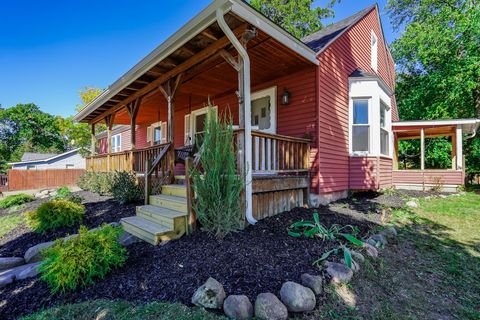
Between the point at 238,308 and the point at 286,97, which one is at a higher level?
the point at 286,97

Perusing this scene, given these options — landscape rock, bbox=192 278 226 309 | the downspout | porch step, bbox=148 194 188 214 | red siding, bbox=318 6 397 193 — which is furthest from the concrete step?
red siding, bbox=318 6 397 193

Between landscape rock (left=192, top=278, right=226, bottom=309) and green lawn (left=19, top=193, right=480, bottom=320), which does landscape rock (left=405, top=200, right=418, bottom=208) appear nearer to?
green lawn (left=19, top=193, right=480, bottom=320)

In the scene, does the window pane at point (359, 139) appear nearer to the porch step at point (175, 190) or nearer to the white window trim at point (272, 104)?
the white window trim at point (272, 104)

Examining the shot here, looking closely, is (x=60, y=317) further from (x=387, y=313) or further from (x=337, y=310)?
(x=387, y=313)

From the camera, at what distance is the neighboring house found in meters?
26.3

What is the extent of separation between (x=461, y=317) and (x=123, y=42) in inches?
676

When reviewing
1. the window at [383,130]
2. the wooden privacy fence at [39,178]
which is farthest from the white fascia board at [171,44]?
the wooden privacy fence at [39,178]

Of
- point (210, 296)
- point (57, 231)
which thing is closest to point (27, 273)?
point (57, 231)

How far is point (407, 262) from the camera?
338 cm

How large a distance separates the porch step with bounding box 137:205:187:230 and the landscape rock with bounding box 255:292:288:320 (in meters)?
1.79

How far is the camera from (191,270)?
2707mm

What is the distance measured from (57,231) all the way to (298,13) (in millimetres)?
20328

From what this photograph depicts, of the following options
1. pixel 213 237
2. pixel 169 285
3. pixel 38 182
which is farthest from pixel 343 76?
pixel 38 182

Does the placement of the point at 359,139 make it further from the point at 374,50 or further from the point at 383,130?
the point at 374,50
